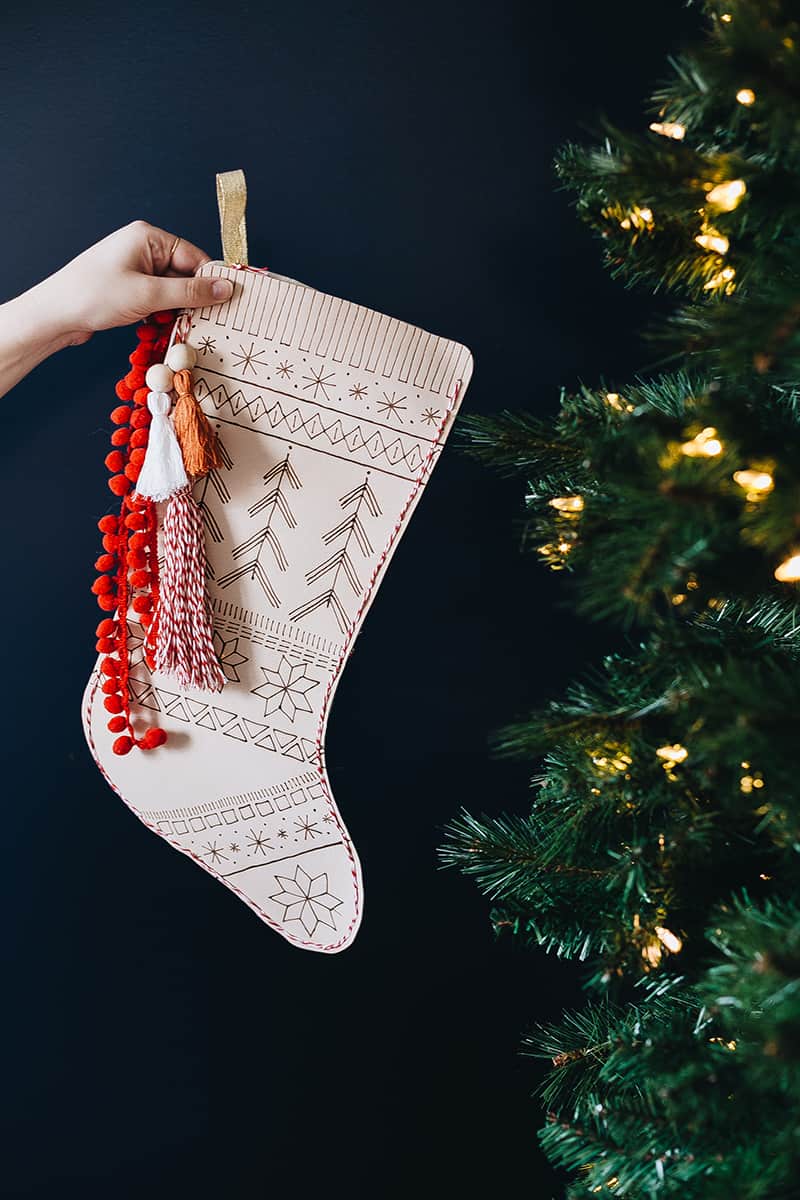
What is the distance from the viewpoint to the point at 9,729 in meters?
1.24

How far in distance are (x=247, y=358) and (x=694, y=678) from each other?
604 mm

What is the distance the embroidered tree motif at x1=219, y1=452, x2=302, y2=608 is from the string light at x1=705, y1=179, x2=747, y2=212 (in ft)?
1.73

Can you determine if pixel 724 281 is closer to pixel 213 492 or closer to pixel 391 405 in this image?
pixel 391 405

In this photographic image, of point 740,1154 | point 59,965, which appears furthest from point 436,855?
point 740,1154

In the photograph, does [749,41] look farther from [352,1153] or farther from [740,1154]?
[352,1153]

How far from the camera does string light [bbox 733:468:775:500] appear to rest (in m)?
0.59

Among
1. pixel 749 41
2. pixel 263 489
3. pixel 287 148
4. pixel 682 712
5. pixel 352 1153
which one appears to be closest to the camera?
pixel 749 41

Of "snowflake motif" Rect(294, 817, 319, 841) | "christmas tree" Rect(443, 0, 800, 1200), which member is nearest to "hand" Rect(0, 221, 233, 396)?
"christmas tree" Rect(443, 0, 800, 1200)

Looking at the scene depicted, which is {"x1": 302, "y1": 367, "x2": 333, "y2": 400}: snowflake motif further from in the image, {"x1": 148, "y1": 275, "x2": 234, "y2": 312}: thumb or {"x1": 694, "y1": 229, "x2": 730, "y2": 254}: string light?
{"x1": 694, "y1": 229, "x2": 730, "y2": 254}: string light

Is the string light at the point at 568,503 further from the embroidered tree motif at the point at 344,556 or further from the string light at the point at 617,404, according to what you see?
the embroidered tree motif at the point at 344,556

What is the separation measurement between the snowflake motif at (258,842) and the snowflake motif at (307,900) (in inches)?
1.6

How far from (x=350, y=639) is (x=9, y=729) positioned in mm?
513

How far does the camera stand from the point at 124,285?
3.23ft

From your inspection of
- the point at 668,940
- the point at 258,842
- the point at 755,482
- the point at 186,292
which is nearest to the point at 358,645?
the point at 258,842
